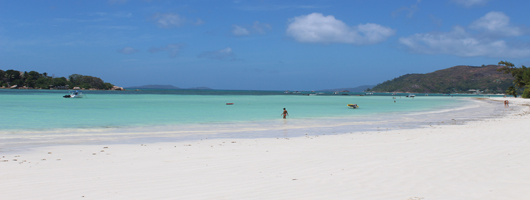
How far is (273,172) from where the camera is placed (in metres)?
7.89

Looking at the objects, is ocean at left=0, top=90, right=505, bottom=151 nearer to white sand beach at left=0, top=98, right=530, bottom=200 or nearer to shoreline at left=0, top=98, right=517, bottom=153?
shoreline at left=0, top=98, right=517, bottom=153

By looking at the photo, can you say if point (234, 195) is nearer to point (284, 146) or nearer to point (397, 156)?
point (397, 156)

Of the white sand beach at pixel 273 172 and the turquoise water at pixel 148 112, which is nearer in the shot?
the white sand beach at pixel 273 172

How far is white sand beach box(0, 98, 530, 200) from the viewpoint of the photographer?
616 centimetres

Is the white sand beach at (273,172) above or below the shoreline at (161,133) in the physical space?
above

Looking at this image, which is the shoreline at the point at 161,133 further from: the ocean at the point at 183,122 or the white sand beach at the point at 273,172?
the white sand beach at the point at 273,172

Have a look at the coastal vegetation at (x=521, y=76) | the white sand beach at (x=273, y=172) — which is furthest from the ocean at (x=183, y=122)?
the coastal vegetation at (x=521, y=76)

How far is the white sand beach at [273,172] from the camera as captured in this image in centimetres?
616

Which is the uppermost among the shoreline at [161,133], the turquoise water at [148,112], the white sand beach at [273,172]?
the white sand beach at [273,172]

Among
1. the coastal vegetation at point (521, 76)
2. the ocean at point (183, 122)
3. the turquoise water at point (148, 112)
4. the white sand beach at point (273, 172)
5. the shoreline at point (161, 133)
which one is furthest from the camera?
the coastal vegetation at point (521, 76)

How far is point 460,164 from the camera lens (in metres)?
8.55

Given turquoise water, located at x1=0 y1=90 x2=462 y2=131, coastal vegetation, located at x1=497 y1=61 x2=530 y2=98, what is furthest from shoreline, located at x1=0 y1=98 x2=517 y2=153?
coastal vegetation, located at x1=497 y1=61 x2=530 y2=98

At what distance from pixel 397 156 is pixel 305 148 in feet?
10.1

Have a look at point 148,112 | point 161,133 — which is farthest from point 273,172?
point 148,112
